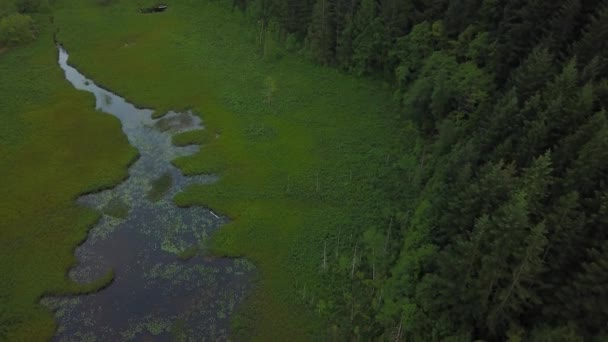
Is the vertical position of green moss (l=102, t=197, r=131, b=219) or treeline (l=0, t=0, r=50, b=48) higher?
treeline (l=0, t=0, r=50, b=48)

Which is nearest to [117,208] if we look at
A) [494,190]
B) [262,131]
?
[262,131]

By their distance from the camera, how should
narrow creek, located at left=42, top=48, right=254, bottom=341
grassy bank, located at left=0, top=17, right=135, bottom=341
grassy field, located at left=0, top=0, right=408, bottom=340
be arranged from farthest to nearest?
grassy field, located at left=0, top=0, right=408, bottom=340 → grassy bank, located at left=0, top=17, right=135, bottom=341 → narrow creek, located at left=42, top=48, right=254, bottom=341

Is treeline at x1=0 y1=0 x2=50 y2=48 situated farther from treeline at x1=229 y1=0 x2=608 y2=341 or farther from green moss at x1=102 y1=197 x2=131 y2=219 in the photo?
treeline at x1=229 y1=0 x2=608 y2=341

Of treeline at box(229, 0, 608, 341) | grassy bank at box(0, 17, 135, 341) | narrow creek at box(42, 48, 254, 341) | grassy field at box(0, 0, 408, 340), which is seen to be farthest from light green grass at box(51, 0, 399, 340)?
grassy bank at box(0, 17, 135, 341)

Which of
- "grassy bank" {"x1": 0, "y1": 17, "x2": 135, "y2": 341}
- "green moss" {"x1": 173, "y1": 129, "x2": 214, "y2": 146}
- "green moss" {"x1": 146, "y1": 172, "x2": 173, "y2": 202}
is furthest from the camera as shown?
"green moss" {"x1": 173, "y1": 129, "x2": 214, "y2": 146}

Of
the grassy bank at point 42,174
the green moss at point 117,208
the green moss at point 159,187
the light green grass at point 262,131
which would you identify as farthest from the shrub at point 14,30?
the green moss at point 117,208

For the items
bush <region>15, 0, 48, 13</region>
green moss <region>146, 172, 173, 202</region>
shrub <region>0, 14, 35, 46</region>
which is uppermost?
bush <region>15, 0, 48, 13</region>
